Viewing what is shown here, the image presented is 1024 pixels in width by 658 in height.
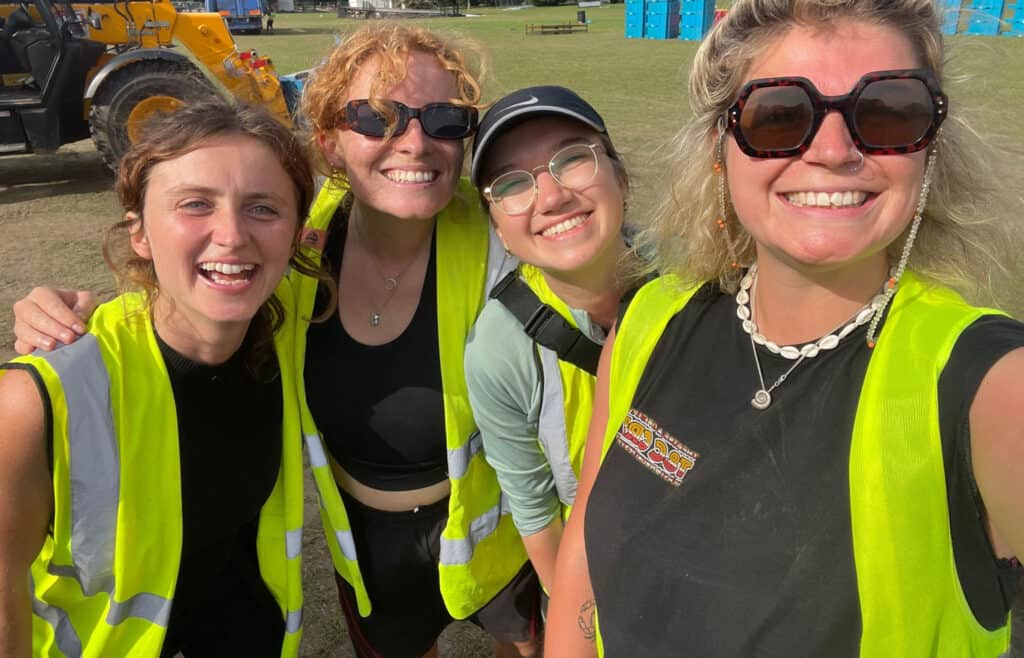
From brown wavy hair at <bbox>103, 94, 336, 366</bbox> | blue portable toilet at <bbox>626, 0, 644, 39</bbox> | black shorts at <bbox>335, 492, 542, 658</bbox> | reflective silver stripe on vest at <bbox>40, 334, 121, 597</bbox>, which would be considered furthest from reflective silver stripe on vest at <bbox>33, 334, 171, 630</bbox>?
blue portable toilet at <bbox>626, 0, 644, 39</bbox>

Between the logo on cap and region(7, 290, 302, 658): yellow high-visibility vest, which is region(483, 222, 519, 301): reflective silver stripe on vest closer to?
the logo on cap

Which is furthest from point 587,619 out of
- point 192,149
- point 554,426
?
point 192,149

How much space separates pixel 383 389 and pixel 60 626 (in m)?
0.95

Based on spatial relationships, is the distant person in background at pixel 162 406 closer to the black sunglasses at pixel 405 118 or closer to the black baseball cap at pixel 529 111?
the black sunglasses at pixel 405 118

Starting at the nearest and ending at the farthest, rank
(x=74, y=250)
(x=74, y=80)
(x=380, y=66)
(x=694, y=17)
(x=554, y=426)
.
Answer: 1. (x=554, y=426)
2. (x=380, y=66)
3. (x=74, y=250)
4. (x=74, y=80)
5. (x=694, y=17)

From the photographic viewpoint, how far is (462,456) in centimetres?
199

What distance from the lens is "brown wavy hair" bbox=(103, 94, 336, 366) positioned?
1714 millimetres

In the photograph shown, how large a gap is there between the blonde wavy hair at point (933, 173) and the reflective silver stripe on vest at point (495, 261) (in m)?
0.62

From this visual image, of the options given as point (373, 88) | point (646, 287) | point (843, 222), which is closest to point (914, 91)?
point (843, 222)

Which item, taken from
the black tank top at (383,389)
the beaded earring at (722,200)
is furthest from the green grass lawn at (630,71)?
the black tank top at (383,389)

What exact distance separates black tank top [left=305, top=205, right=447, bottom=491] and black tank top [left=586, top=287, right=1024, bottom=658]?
70 cm

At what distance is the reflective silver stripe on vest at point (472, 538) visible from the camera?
2051mm

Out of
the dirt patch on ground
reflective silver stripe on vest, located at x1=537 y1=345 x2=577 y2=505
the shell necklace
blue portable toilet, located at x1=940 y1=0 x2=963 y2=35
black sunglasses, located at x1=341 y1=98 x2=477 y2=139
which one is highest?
blue portable toilet, located at x1=940 y1=0 x2=963 y2=35

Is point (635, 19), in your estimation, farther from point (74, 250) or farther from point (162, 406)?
point (162, 406)
